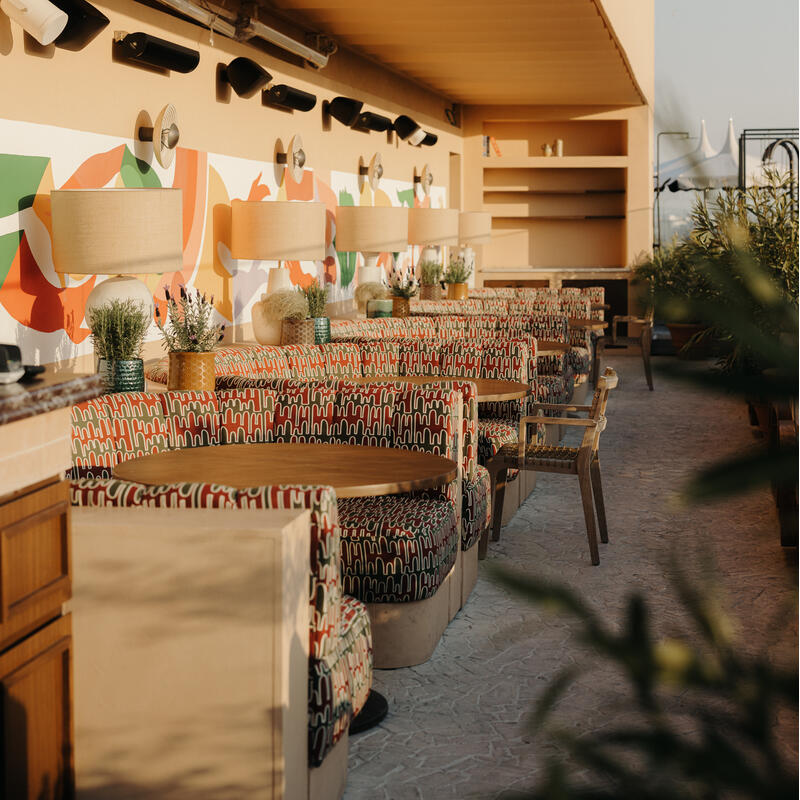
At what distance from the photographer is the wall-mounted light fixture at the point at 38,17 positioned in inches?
167

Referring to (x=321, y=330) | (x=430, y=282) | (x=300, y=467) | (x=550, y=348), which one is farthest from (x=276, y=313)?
(x=430, y=282)

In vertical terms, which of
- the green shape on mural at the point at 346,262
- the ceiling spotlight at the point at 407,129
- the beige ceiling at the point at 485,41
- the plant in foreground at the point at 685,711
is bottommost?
the plant in foreground at the point at 685,711

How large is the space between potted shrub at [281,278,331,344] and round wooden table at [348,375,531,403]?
1.50 feet

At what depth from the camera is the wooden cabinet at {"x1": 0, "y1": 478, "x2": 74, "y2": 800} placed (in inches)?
77.6

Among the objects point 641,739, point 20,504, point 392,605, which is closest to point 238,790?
point 20,504

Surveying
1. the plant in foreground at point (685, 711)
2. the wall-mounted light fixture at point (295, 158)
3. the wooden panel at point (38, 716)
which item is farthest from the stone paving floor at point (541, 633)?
the wall-mounted light fixture at point (295, 158)

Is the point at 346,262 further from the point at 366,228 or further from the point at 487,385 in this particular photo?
the point at 487,385

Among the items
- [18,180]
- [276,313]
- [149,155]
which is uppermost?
[149,155]

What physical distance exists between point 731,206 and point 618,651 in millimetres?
306

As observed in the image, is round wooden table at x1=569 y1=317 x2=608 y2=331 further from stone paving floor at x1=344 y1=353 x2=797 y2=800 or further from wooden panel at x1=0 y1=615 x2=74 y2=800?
wooden panel at x1=0 y1=615 x2=74 y2=800

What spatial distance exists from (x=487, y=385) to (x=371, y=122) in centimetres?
410

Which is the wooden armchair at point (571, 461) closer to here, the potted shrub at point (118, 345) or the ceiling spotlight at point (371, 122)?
the potted shrub at point (118, 345)

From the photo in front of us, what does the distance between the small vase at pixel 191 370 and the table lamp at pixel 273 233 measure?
149 cm

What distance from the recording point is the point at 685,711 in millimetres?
656
